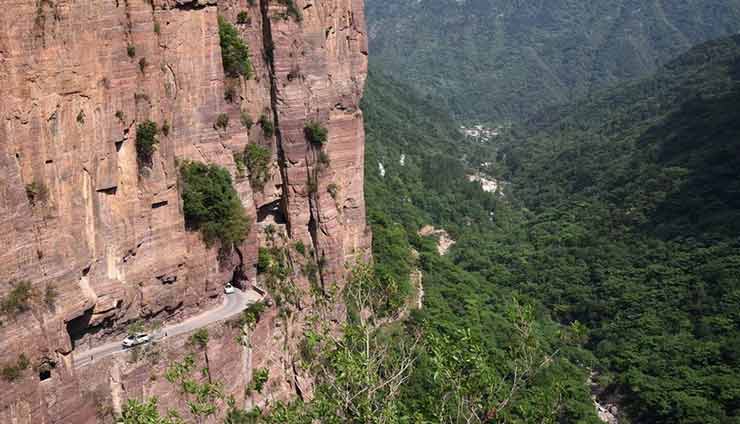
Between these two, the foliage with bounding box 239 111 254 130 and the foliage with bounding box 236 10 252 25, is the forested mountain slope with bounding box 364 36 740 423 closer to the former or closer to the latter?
the foliage with bounding box 239 111 254 130

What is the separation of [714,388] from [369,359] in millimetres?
38228

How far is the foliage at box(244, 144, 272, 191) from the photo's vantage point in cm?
3525

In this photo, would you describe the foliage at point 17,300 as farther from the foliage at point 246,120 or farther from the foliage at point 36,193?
the foliage at point 246,120

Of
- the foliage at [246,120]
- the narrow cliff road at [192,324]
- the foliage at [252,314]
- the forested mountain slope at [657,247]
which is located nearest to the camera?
the narrow cliff road at [192,324]

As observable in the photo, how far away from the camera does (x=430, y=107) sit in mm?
173500

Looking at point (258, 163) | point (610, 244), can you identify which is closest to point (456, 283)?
point (610, 244)

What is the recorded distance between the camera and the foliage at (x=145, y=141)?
1097 inches

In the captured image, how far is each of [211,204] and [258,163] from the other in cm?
480

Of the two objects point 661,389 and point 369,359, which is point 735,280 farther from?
point 369,359

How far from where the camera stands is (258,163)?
3572 centimetres

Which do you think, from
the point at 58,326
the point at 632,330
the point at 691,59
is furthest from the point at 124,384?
the point at 691,59

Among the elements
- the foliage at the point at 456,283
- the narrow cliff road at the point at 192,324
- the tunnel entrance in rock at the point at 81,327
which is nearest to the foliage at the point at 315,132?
the narrow cliff road at the point at 192,324

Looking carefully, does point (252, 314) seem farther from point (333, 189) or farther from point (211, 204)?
point (333, 189)

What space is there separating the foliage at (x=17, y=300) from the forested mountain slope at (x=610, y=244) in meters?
12.2
